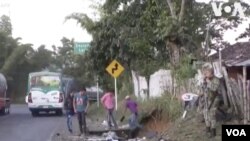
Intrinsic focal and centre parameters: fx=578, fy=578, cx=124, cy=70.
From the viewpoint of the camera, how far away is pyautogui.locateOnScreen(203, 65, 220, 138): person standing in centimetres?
1603

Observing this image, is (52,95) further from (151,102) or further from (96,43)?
(151,102)

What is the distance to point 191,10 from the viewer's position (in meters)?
24.0

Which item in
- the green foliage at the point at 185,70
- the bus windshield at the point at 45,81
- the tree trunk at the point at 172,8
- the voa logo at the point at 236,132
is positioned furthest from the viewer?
the bus windshield at the point at 45,81

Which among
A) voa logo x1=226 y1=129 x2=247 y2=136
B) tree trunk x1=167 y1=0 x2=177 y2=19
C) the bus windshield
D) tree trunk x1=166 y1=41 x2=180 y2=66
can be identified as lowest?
voa logo x1=226 y1=129 x2=247 y2=136

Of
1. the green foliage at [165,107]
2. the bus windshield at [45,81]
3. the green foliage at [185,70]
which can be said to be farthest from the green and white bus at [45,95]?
the green foliage at [185,70]

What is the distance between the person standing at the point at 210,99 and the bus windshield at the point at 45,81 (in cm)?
2291

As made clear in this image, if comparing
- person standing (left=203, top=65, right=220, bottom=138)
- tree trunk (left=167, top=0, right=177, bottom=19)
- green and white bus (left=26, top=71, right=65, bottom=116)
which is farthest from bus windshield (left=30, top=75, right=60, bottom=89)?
person standing (left=203, top=65, right=220, bottom=138)

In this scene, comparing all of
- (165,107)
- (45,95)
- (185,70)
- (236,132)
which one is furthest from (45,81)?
(236,132)

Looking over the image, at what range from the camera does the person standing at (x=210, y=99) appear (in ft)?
52.6

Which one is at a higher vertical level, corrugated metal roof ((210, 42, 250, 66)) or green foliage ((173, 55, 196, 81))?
corrugated metal roof ((210, 42, 250, 66))

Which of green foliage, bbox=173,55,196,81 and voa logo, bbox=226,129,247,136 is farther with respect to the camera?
green foliage, bbox=173,55,196,81

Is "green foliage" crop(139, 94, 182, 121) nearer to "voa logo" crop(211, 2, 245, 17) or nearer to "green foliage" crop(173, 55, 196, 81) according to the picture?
"green foliage" crop(173, 55, 196, 81)

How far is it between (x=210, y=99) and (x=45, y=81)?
23707 mm

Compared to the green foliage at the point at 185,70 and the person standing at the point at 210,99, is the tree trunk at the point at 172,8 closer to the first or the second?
the green foliage at the point at 185,70
